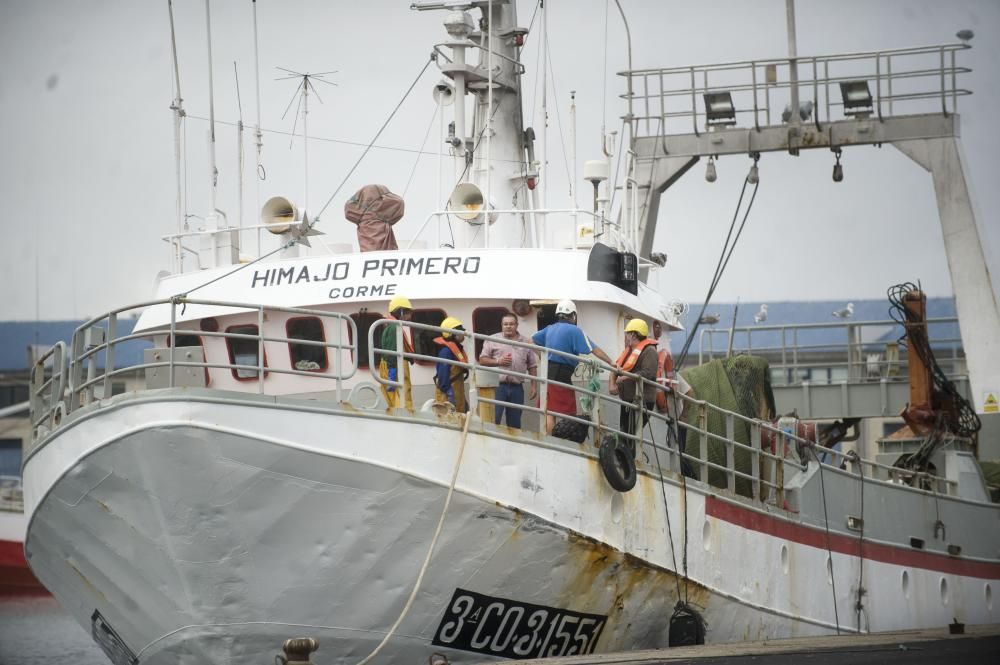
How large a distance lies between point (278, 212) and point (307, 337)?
184 cm

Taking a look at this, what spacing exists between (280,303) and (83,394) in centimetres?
304

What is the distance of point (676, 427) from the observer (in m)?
14.0

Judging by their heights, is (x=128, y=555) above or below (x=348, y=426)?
below

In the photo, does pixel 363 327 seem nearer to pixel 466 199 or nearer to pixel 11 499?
pixel 466 199

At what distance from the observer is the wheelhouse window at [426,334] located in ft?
46.7

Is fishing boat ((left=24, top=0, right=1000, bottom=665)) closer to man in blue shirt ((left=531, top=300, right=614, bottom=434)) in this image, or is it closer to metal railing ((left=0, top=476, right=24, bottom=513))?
man in blue shirt ((left=531, top=300, right=614, bottom=434))

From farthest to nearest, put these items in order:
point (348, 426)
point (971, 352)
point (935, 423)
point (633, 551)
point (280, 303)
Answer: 1. point (971, 352)
2. point (935, 423)
3. point (280, 303)
4. point (633, 551)
5. point (348, 426)

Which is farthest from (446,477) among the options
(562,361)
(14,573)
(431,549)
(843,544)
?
(14,573)

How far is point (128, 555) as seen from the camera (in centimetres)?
1201

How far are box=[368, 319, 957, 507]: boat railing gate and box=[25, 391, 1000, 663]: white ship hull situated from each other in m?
0.41

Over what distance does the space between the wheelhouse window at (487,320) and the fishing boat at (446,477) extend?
33 mm

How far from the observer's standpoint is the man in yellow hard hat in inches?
479

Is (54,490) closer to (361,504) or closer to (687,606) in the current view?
(361,504)

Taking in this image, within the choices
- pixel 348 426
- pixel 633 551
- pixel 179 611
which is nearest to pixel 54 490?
pixel 179 611
